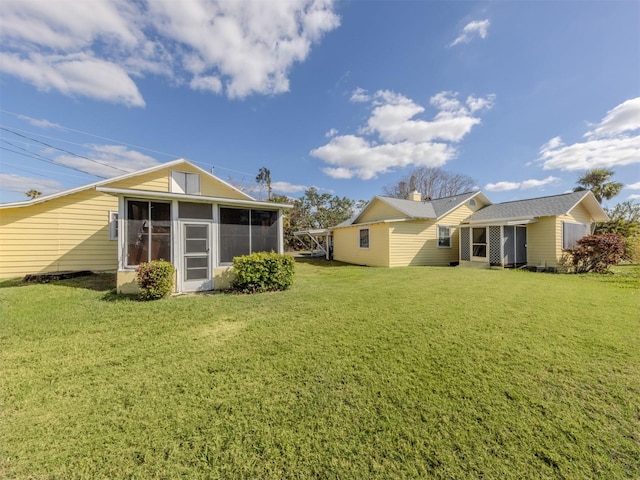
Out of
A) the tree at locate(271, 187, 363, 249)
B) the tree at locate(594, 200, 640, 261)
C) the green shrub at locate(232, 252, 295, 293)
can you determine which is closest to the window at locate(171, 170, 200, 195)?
the green shrub at locate(232, 252, 295, 293)

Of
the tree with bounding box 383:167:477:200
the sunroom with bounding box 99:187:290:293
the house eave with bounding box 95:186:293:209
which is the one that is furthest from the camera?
the tree with bounding box 383:167:477:200

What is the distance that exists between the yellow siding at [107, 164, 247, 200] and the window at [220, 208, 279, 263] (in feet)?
13.1

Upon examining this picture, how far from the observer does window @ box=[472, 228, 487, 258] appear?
43.5 ft

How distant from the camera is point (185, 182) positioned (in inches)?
468

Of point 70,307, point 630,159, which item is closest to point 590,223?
point 630,159

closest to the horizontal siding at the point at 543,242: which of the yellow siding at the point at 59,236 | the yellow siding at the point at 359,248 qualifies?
the yellow siding at the point at 359,248

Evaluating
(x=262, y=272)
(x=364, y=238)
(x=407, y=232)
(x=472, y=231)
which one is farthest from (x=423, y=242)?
(x=262, y=272)

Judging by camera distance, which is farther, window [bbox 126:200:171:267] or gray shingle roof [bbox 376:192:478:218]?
gray shingle roof [bbox 376:192:478:218]

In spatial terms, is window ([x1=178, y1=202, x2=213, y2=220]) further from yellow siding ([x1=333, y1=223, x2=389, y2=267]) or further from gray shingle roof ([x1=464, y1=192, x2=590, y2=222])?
gray shingle roof ([x1=464, y1=192, x2=590, y2=222])

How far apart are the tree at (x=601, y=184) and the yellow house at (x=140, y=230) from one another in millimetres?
26848

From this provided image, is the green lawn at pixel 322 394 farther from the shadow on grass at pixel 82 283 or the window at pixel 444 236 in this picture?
the window at pixel 444 236

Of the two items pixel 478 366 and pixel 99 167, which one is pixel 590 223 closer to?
pixel 478 366

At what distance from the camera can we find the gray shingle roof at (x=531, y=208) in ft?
40.1

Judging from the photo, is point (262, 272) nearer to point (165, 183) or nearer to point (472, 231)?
point (165, 183)
